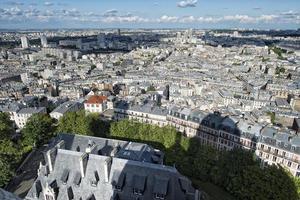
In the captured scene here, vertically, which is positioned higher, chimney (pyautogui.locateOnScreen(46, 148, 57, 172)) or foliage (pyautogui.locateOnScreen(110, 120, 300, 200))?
chimney (pyautogui.locateOnScreen(46, 148, 57, 172))

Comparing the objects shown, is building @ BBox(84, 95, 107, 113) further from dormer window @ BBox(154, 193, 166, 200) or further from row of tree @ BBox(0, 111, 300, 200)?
dormer window @ BBox(154, 193, 166, 200)

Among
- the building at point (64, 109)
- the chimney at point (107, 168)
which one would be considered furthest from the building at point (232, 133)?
the chimney at point (107, 168)

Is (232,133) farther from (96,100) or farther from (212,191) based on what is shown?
(96,100)

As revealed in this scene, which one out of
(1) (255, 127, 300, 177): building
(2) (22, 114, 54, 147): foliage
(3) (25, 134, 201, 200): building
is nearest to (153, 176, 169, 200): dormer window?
(3) (25, 134, 201, 200): building

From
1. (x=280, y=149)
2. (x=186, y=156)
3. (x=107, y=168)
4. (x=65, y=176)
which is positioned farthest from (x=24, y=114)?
(x=280, y=149)

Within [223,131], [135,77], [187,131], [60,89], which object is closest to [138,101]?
[187,131]

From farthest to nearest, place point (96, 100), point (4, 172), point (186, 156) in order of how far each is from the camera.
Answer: point (96, 100) → point (186, 156) → point (4, 172)
